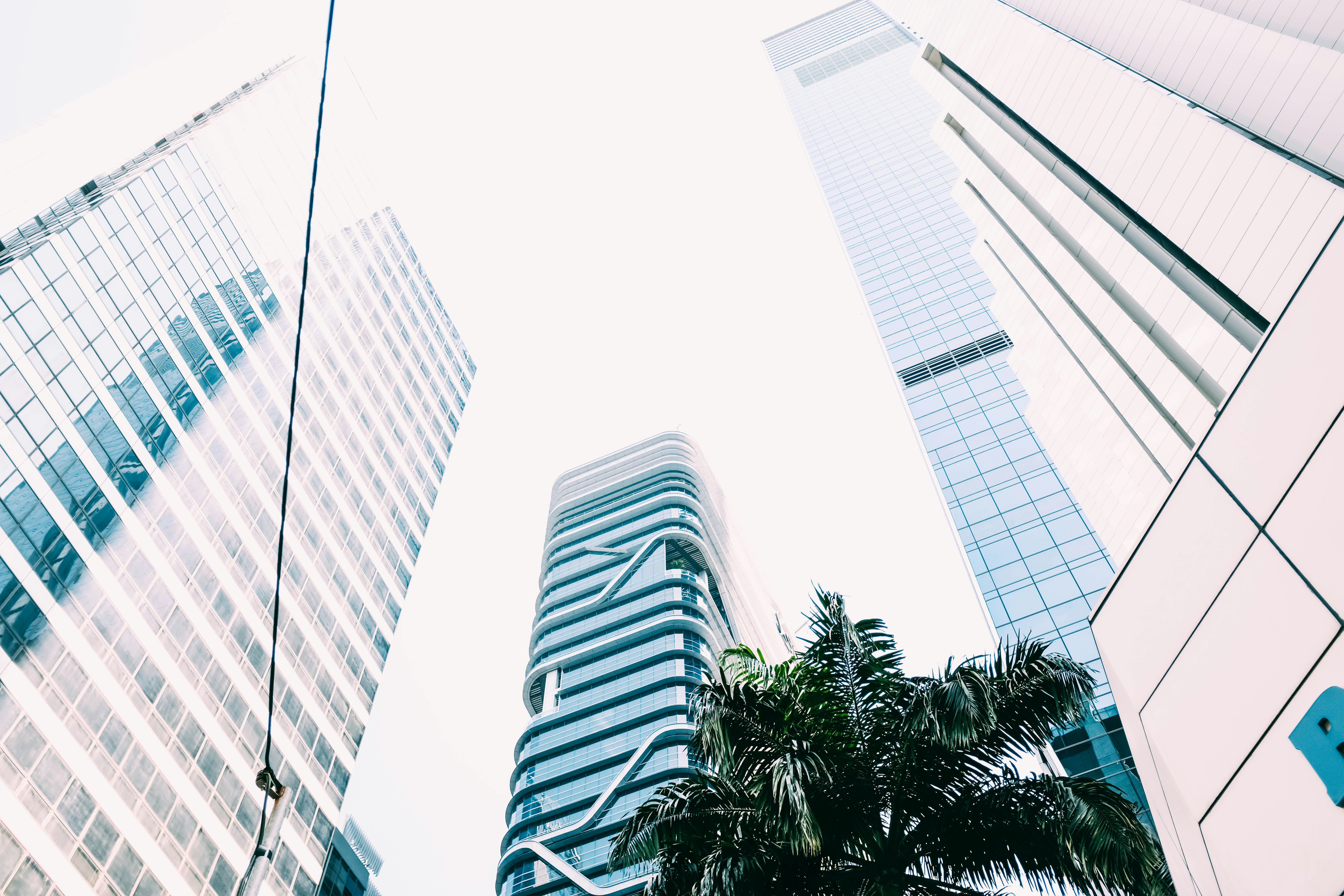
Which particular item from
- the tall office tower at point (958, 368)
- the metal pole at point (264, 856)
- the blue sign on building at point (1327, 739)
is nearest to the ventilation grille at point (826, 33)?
the tall office tower at point (958, 368)

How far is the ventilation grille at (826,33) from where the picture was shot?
17762 cm

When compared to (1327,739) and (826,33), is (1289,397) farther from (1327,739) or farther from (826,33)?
(826,33)

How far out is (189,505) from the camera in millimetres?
58906

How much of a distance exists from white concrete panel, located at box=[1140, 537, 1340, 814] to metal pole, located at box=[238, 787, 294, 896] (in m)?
9.51

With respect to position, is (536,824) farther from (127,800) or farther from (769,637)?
(769,637)

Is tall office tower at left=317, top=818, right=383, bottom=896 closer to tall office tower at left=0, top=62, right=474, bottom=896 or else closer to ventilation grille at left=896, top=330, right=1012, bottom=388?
tall office tower at left=0, top=62, right=474, bottom=896

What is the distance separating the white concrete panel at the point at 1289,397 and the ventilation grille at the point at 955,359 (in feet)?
221

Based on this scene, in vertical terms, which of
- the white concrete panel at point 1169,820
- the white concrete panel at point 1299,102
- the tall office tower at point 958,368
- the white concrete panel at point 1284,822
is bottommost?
the white concrete panel at point 1284,822

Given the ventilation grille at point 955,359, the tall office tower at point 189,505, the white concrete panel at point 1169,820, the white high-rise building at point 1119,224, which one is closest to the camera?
the white concrete panel at point 1169,820

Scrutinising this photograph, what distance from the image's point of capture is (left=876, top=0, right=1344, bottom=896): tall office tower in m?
7.87

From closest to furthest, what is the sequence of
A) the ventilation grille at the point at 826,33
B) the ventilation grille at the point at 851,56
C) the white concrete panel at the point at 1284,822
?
the white concrete panel at the point at 1284,822 → the ventilation grille at the point at 851,56 → the ventilation grille at the point at 826,33

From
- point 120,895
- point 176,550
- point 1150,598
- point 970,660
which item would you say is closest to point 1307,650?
point 1150,598

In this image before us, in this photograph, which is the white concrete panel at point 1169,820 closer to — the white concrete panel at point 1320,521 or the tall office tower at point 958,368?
the tall office tower at point 958,368

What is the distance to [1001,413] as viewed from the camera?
223 feet
